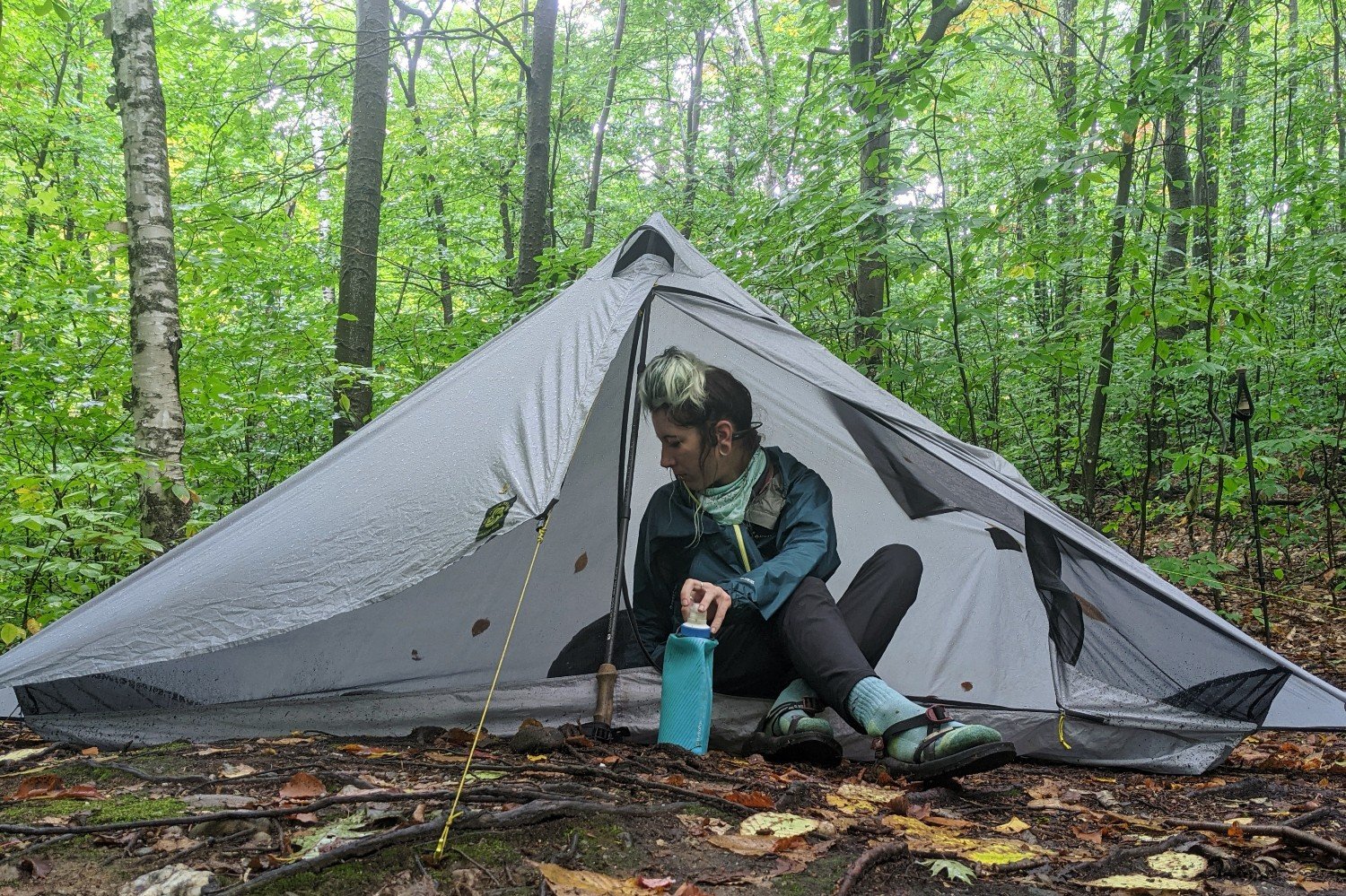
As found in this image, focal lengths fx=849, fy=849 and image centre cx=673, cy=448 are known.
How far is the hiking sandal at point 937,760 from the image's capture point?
1.81 meters

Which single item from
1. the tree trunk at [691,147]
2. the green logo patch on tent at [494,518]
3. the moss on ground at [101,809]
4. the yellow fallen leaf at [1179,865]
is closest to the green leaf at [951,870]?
the yellow fallen leaf at [1179,865]

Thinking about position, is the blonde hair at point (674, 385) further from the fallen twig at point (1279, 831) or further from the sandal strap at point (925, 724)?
the fallen twig at point (1279, 831)

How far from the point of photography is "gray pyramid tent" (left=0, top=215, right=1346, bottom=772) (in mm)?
1894

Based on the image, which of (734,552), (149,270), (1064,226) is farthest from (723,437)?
(1064,226)

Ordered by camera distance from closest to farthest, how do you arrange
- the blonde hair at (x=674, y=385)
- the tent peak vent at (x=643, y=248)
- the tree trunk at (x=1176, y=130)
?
1. the tent peak vent at (x=643, y=248)
2. the blonde hair at (x=674, y=385)
3. the tree trunk at (x=1176, y=130)

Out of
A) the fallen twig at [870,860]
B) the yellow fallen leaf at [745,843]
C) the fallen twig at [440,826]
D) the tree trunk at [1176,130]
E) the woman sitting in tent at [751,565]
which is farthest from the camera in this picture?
the tree trunk at [1176,130]

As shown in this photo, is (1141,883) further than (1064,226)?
No

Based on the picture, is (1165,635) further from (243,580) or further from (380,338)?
(380,338)

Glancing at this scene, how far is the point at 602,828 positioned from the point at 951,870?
1.82ft

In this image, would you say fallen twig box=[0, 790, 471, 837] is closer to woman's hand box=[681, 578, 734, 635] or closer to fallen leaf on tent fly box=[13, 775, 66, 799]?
fallen leaf on tent fly box=[13, 775, 66, 799]

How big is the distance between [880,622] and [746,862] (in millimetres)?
1515

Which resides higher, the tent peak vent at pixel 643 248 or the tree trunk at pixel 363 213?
the tree trunk at pixel 363 213

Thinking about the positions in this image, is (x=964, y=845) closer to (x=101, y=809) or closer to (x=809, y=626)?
(x=809, y=626)

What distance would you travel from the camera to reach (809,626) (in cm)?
228
